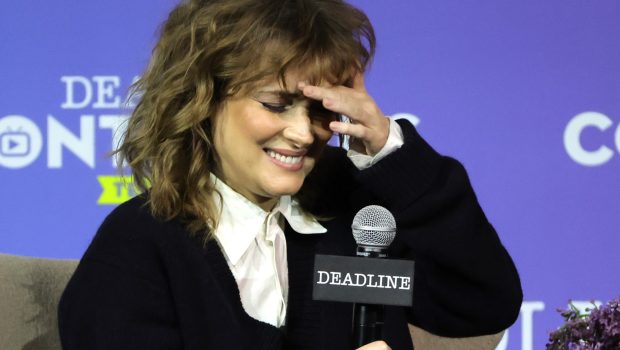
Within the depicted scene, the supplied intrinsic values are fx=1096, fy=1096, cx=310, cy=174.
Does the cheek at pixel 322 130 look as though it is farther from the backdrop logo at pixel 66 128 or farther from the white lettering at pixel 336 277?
the backdrop logo at pixel 66 128

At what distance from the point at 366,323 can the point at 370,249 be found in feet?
0.27

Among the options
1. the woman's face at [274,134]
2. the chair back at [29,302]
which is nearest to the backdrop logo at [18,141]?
the chair back at [29,302]

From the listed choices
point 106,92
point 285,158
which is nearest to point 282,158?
point 285,158

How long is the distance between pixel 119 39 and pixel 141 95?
89 cm

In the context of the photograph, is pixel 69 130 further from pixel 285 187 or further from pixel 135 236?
pixel 285 187

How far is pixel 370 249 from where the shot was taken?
1.18 meters

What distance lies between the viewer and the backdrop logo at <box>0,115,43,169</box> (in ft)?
7.93

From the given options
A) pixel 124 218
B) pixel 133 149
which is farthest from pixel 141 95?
pixel 124 218

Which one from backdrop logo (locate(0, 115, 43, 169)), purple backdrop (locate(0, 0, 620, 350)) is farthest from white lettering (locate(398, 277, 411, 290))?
backdrop logo (locate(0, 115, 43, 169))

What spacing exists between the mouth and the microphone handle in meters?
0.32

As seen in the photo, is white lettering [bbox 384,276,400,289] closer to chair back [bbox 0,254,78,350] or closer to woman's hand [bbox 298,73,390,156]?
woman's hand [bbox 298,73,390,156]

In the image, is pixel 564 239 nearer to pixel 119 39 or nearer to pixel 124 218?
pixel 119 39

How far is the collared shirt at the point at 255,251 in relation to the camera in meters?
1.54

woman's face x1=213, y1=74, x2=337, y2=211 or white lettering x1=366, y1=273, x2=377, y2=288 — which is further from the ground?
woman's face x1=213, y1=74, x2=337, y2=211
